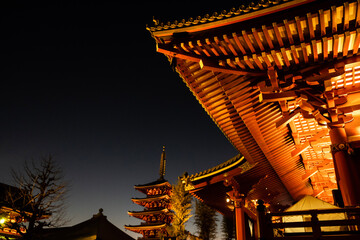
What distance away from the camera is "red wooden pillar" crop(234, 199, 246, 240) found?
11.0 m

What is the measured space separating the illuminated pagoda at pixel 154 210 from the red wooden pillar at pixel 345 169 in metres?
33.5

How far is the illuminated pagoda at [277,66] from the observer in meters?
5.16

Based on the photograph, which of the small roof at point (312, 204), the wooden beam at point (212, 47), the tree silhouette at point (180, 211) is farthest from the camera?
the tree silhouette at point (180, 211)

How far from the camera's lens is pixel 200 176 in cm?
1517

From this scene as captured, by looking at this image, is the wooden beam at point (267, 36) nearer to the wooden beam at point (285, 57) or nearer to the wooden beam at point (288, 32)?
the wooden beam at point (285, 57)

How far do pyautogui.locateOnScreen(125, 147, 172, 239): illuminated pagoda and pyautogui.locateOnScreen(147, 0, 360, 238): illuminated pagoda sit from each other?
32744mm

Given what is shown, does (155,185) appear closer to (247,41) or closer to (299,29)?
(247,41)

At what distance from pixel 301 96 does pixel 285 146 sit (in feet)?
12.0

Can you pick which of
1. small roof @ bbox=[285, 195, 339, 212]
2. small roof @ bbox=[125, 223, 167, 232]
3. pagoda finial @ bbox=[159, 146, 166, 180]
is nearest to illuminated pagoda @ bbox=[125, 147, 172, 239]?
small roof @ bbox=[125, 223, 167, 232]

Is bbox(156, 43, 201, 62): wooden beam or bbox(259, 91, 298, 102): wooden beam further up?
bbox(156, 43, 201, 62): wooden beam

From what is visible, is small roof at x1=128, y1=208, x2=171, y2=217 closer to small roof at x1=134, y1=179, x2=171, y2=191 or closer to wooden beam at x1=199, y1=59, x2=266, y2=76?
small roof at x1=134, y1=179, x2=171, y2=191

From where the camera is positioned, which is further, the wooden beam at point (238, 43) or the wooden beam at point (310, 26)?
the wooden beam at point (238, 43)

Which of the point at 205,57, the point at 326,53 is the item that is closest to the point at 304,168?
the point at 326,53

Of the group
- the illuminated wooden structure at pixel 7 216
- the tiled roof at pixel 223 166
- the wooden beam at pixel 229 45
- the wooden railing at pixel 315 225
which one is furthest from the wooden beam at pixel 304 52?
the illuminated wooden structure at pixel 7 216
